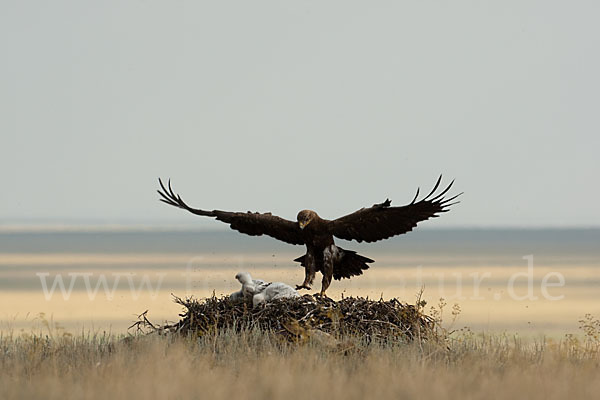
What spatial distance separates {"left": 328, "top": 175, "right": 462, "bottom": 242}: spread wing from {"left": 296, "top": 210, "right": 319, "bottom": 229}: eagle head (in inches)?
10.5

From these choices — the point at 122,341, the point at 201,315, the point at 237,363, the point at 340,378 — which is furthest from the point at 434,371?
the point at 122,341

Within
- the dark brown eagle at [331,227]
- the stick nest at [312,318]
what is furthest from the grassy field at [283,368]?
the dark brown eagle at [331,227]

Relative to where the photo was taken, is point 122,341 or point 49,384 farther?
point 122,341

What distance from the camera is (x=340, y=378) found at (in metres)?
9.59

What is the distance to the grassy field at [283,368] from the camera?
9164 mm

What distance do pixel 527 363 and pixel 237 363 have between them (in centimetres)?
350

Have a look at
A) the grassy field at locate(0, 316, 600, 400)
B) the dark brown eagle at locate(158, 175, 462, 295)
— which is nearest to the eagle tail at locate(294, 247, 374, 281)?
the dark brown eagle at locate(158, 175, 462, 295)

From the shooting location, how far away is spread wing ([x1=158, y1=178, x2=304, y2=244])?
12828 mm

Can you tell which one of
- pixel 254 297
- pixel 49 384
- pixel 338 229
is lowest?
pixel 49 384

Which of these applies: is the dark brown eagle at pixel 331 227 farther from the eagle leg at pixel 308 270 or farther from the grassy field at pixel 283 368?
the grassy field at pixel 283 368

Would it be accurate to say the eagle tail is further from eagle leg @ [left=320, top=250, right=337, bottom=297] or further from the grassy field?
the grassy field

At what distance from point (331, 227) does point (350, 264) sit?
2.40 feet

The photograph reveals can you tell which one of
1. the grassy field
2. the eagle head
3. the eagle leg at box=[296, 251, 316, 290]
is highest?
the eagle head

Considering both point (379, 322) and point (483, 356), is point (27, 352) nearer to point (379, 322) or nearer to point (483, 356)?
point (379, 322)
